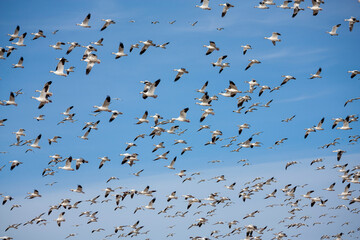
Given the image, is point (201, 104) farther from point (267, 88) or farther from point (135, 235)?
point (135, 235)

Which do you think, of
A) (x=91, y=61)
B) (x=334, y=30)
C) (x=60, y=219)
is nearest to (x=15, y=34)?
(x=91, y=61)

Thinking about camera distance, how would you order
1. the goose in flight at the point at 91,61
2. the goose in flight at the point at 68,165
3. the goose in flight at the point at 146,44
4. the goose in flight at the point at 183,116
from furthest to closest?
the goose in flight at the point at 68,165, the goose in flight at the point at 183,116, the goose in flight at the point at 146,44, the goose in flight at the point at 91,61

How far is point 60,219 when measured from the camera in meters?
53.0

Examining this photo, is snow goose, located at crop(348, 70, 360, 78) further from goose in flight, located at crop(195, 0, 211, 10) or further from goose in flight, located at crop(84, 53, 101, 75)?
goose in flight, located at crop(84, 53, 101, 75)

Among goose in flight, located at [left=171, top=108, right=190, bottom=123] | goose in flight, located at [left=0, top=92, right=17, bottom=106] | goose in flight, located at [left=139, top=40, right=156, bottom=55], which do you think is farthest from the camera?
goose in flight, located at [left=171, top=108, right=190, bottom=123]

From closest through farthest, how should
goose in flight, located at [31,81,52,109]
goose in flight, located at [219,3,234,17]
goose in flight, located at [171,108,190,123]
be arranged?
1. goose in flight, located at [31,81,52,109]
2. goose in flight, located at [219,3,234,17]
3. goose in flight, located at [171,108,190,123]

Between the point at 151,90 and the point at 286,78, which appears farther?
the point at 286,78

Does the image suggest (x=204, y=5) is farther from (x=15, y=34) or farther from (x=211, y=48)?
(x=15, y=34)

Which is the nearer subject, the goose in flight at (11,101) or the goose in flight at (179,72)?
the goose in flight at (11,101)

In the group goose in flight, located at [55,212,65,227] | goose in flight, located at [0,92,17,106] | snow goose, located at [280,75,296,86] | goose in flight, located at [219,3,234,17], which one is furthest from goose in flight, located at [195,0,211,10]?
goose in flight, located at [55,212,65,227]

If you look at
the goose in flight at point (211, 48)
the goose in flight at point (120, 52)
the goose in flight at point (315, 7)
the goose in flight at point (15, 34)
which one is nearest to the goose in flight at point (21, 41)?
the goose in flight at point (15, 34)

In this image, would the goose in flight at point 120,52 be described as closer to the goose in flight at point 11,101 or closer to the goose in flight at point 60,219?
the goose in flight at point 11,101

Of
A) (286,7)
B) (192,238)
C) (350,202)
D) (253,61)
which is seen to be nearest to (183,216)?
(192,238)

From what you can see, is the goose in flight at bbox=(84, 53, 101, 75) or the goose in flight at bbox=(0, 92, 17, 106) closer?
the goose in flight at bbox=(84, 53, 101, 75)
